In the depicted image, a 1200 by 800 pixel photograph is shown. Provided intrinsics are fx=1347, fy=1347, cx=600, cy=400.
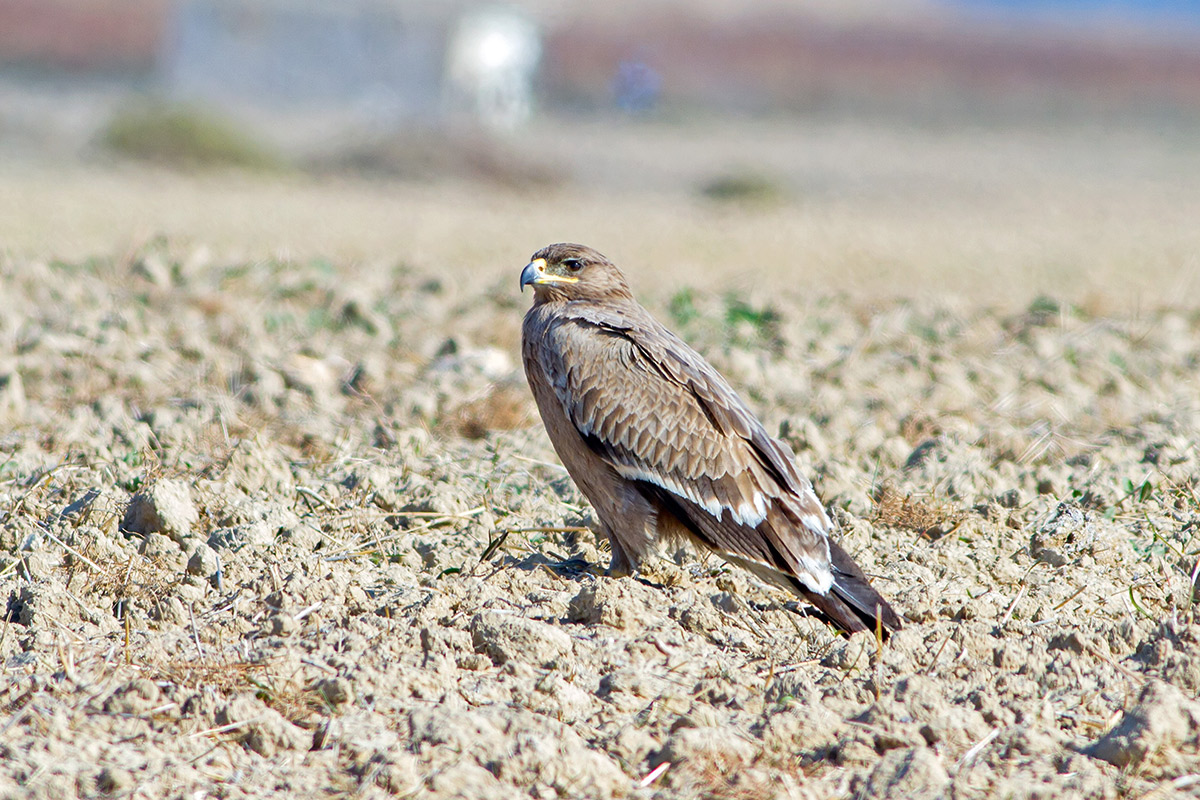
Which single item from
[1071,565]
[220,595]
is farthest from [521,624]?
[1071,565]

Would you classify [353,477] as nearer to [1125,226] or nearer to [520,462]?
[520,462]

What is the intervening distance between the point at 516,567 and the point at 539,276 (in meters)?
1.24

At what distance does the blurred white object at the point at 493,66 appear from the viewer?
38.5 m

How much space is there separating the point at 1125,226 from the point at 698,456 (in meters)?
15.7

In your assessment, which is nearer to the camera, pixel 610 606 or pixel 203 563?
pixel 610 606

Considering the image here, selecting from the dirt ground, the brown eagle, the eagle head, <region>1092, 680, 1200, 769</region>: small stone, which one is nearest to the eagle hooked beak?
the eagle head

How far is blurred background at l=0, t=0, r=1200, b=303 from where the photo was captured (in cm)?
1369

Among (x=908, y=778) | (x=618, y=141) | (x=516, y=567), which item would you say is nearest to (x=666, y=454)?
(x=516, y=567)

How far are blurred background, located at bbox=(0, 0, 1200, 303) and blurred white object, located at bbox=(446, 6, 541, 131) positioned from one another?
10cm

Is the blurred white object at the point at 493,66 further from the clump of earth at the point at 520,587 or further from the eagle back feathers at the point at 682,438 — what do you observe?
the eagle back feathers at the point at 682,438

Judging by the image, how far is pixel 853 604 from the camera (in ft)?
13.9

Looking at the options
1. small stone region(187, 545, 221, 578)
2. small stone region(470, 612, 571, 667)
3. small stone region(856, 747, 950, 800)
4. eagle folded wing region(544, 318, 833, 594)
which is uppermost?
eagle folded wing region(544, 318, 833, 594)

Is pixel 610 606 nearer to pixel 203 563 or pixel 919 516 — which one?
pixel 203 563

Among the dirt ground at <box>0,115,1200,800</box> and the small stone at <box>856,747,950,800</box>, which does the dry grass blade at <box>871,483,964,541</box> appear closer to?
the dirt ground at <box>0,115,1200,800</box>
